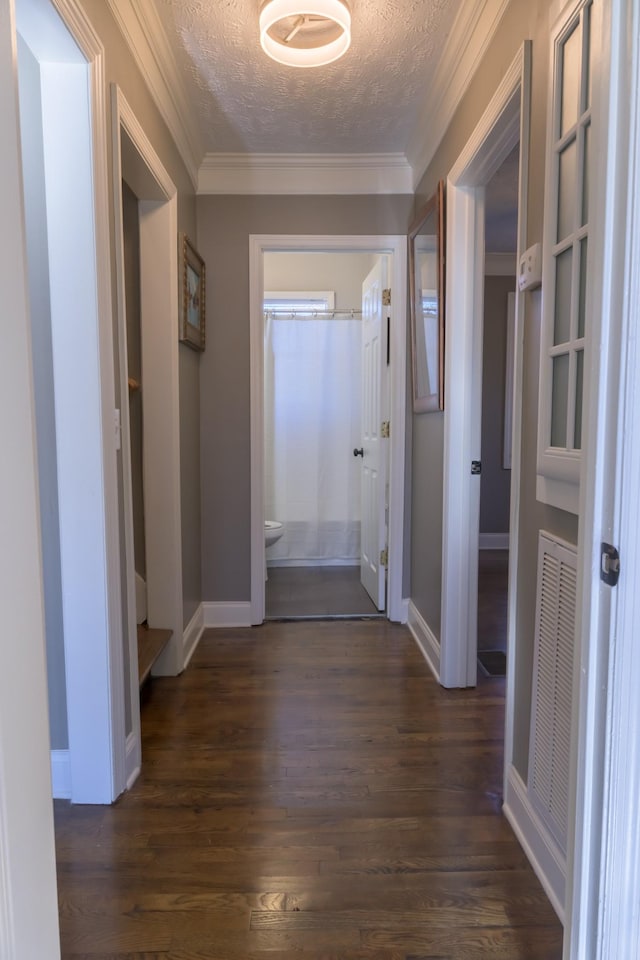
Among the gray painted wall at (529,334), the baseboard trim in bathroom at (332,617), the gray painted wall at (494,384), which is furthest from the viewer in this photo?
the gray painted wall at (494,384)

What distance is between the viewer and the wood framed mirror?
228 cm

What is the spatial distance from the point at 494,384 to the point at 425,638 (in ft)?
8.95

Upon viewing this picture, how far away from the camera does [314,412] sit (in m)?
4.24

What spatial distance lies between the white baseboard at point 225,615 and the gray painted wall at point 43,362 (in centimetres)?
139

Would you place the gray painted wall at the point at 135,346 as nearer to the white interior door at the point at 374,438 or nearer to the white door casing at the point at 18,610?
the white interior door at the point at 374,438

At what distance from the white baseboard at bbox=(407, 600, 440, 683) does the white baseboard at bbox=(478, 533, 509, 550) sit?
1.92m

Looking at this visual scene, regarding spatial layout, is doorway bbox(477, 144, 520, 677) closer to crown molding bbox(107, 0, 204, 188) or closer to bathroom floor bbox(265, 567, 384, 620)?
bathroom floor bbox(265, 567, 384, 620)

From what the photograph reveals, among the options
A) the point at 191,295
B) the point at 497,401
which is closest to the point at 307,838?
the point at 191,295

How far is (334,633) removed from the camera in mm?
2926

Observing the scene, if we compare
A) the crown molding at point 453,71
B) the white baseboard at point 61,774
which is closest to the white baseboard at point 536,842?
the white baseboard at point 61,774

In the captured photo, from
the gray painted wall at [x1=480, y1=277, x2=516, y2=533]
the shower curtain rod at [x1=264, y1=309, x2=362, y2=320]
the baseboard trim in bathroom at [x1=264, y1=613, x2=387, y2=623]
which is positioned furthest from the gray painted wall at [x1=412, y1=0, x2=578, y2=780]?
the gray painted wall at [x1=480, y1=277, x2=516, y2=533]

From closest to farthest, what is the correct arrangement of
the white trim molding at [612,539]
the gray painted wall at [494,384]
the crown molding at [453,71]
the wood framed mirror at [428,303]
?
the white trim molding at [612,539] < the crown molding at [453,71] < the wood framed mirror at [428,303] < the gray painted wall at [494,384]

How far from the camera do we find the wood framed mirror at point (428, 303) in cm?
228

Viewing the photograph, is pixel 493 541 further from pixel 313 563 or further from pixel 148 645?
pixel 148 645
